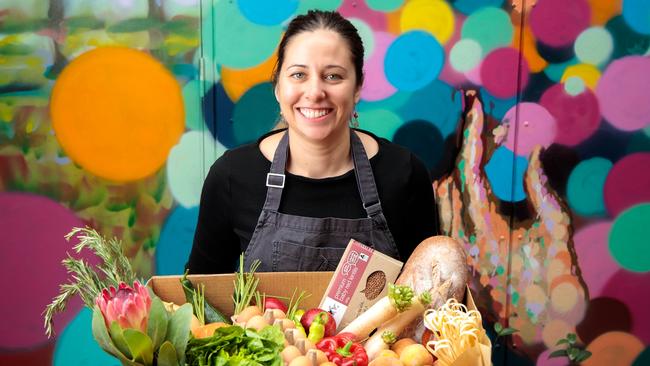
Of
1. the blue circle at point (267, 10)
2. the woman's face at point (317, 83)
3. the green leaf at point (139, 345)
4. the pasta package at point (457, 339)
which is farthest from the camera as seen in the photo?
the blue circle at point (267, 10)

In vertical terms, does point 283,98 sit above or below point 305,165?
above

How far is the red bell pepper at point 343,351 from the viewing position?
1001 millimetres

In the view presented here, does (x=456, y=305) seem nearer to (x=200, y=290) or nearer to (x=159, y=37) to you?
(x=200, y=290)

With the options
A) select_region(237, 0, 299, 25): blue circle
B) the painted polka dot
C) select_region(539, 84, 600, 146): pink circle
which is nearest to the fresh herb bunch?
the painted polka dot

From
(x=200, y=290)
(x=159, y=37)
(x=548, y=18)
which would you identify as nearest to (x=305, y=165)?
(x=200, y=290)

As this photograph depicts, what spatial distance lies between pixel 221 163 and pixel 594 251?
1.36m

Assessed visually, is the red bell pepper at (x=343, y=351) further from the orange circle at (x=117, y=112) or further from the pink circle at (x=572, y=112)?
the pink circle at (x=572, y=112)

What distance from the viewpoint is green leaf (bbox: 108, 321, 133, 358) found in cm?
85

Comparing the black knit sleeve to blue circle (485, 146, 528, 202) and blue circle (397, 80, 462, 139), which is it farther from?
blue circle (485, 146, 528, 202)

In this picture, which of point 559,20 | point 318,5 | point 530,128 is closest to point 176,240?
point 318,5

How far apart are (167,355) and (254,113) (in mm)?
1346

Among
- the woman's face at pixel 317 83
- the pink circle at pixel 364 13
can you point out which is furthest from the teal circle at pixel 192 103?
the woman's face at pixel 317 83

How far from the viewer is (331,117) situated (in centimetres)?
140

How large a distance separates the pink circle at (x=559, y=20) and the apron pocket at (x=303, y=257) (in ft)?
3.70
